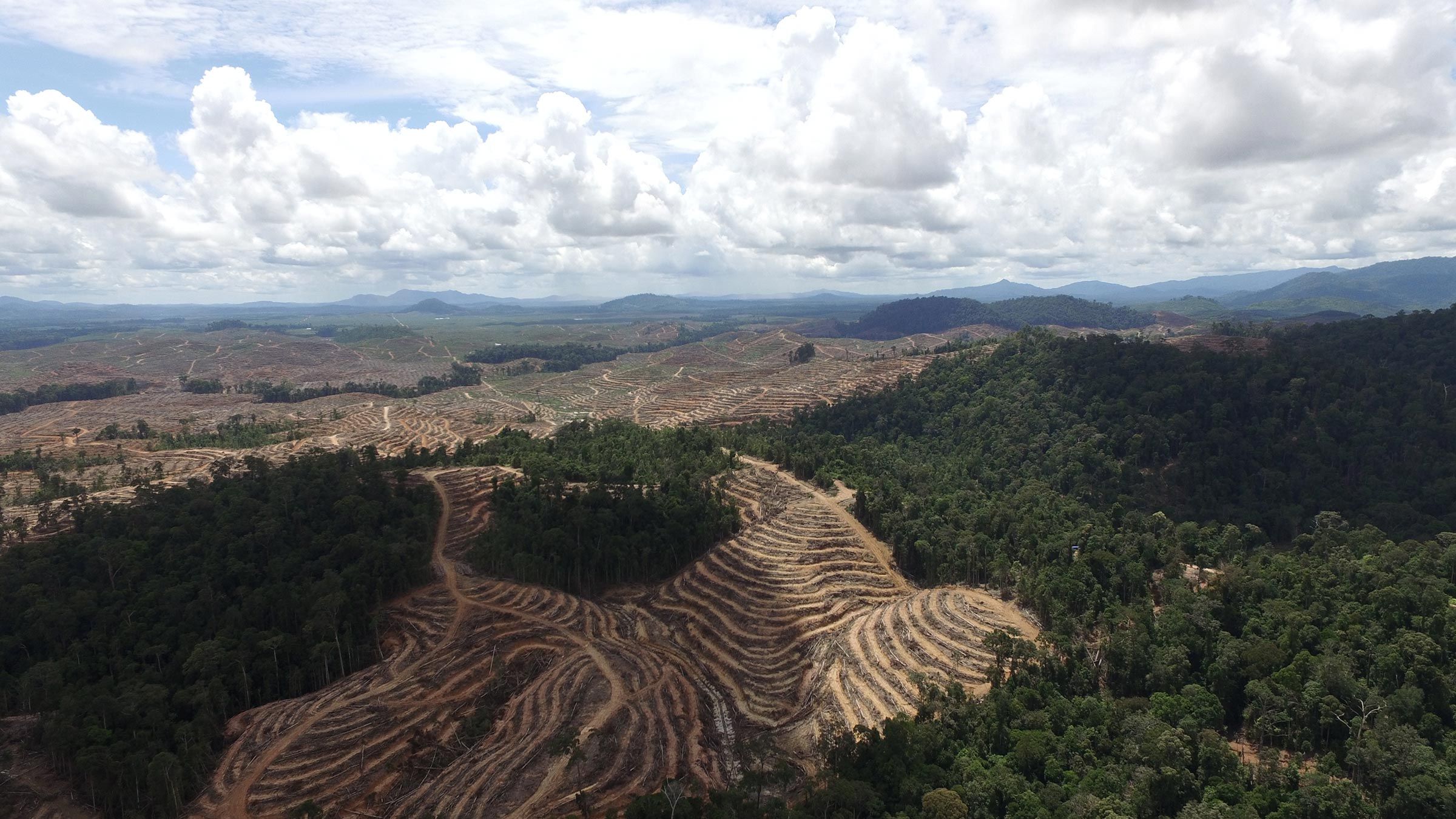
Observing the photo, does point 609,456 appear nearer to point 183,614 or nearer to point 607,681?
point 607,681

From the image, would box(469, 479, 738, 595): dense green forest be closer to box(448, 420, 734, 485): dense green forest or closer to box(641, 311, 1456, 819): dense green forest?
box(448, 420, 734, 485): dense green forest

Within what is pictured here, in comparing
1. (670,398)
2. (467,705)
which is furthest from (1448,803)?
(670,398)

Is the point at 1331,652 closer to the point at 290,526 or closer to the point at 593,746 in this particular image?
the point at 593,746

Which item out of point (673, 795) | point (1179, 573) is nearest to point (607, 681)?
point (673, 795)

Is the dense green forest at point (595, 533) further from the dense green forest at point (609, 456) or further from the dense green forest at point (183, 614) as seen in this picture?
the dense green forest at point (183, 614)

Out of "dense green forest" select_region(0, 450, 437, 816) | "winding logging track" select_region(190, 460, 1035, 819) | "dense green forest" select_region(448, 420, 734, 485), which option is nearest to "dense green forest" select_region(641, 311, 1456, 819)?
"winding logging track" select_region(190, 460, 1035, 819)

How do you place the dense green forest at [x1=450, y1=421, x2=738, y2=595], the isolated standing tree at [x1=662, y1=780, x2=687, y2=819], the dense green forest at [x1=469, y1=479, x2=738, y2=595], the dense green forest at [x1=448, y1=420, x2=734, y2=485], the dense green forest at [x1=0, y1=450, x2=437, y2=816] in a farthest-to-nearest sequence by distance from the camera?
the dense green forest at [x1=448, y1=420, x2=734, y2=485] → the dense green forest at [x1=450, y1=421, x2=738, y2=595] → the dense green forest at [x1=469, y1=479, x2=738, y2=595] → the dense green forest at [x1=0, y1=450, x2=437, y2=816] → the isolated standing tree at [x1=662, y1=780, x2=687, y2=819]
